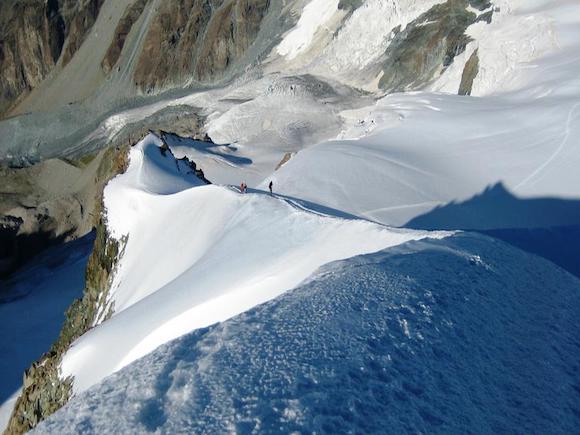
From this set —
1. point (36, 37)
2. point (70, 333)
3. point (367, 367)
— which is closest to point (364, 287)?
point (367, 367)

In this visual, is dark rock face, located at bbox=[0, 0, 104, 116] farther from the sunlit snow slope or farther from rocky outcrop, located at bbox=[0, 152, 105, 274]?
the sunlit snow slope

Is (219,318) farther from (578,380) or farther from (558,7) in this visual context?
(558,7)

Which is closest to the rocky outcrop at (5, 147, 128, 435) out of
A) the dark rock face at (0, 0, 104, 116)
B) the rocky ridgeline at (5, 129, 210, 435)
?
the rocky ridgeline at (5, 129, 210, 435)

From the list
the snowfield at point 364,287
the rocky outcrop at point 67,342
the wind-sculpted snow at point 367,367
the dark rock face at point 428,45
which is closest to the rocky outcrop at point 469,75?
the snowfield at point 364,287

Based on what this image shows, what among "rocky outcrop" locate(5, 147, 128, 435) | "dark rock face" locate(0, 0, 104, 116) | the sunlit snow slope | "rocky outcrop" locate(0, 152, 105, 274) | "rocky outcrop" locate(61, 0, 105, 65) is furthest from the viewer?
"dark rock face" locate(0, 0, 104, 116)

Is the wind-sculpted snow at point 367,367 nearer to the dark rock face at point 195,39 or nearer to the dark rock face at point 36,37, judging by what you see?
the dark rock face at point 195,39

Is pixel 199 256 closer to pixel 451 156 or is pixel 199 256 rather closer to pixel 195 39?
pixel 451 156
